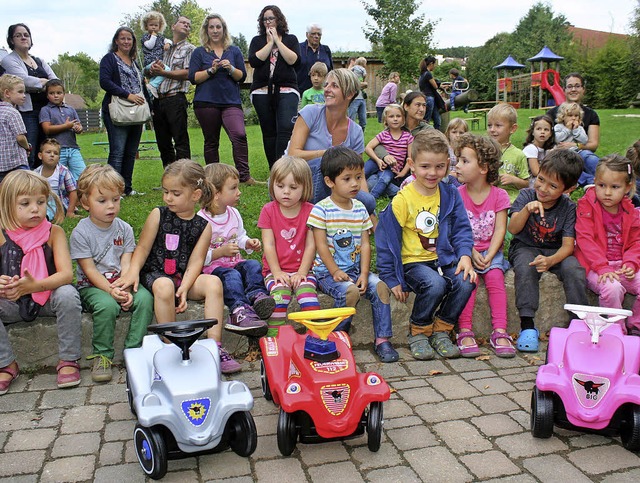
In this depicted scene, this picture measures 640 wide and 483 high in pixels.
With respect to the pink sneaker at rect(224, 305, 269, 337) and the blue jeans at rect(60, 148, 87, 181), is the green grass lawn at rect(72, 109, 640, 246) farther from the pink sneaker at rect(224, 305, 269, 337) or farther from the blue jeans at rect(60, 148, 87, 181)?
the pink sneaker at rect(224, 305, 269, 337)

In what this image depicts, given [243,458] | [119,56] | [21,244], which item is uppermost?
[119,56]

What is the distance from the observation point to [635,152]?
528cm

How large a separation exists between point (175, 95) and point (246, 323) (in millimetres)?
4357

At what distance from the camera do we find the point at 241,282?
4262 millimetres

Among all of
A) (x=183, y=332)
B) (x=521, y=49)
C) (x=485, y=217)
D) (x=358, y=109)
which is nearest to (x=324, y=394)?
(x=183, y=332)

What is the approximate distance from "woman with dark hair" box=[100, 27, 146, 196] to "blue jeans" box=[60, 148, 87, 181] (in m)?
0.38

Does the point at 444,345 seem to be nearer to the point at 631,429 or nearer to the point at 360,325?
the point at 360,325

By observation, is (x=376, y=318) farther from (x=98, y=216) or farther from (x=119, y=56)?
(x=119, y=56)

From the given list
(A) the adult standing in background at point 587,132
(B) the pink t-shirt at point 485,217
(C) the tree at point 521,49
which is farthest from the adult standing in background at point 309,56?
(C) the tree at point 521,49

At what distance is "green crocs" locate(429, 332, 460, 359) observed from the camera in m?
4.27

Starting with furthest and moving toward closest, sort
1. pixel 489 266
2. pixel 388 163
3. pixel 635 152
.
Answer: pixel 388 163
pixel 635 152
pixel 489 266

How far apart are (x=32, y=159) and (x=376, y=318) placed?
4.70 metres

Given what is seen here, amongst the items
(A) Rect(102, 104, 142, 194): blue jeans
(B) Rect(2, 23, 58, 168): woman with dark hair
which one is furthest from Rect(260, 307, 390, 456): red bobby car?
(B) Rect(2, 23, 58, 168): woman with dark hair

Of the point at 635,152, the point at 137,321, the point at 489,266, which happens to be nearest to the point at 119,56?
the point at 137,321
